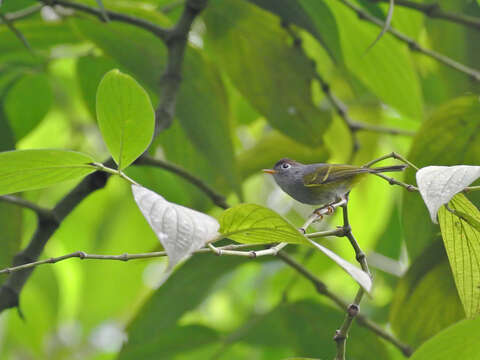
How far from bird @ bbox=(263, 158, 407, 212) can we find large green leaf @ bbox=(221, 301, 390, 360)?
0.22 m

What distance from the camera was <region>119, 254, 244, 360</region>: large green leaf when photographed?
4.04 ft

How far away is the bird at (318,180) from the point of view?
44.1 inches

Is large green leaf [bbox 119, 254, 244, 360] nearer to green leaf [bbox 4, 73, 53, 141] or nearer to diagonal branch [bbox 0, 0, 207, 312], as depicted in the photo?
diagonal branch [bbox 0, 0, 207, 312]

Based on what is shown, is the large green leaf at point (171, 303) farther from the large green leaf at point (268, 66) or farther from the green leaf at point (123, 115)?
the green leaf at point (123, 115)

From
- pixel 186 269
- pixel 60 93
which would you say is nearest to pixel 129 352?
pixel 186 269

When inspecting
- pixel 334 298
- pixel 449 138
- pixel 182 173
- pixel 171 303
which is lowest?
pixel 171 303

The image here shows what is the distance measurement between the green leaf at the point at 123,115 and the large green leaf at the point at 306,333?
0.67 metres

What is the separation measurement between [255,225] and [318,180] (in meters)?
0.55

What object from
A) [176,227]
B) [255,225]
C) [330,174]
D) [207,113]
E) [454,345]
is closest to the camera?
[176,227]

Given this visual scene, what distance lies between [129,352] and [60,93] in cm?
126

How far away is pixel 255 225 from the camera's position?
0.62 m

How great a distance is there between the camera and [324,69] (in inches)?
61.3

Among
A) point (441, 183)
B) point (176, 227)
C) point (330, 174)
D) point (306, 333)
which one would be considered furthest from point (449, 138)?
point (176, 227)

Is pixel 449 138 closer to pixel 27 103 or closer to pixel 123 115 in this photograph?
pixel 123 115
